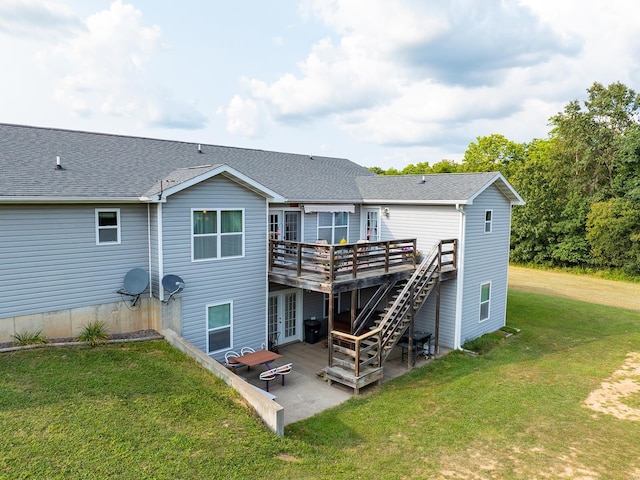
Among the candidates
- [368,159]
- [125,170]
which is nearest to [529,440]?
[125,170]

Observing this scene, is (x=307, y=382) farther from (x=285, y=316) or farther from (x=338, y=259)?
(x=285, y=316)

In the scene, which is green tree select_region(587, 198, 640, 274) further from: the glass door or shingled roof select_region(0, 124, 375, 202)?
the glass door

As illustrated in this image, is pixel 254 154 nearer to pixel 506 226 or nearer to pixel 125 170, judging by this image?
pixel 125 170

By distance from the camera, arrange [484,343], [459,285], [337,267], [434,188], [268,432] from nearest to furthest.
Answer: [268,432], [337,267], [459,285], [484,343], [434,188]

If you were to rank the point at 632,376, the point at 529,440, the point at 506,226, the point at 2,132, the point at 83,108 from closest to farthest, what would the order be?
1. the point at 529,440
2. the point at 2,132
3. the point at 632,376
4. the point at 506,226
5. the point at 83,108

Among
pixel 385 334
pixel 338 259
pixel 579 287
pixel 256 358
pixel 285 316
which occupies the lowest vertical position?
pixel 579 287

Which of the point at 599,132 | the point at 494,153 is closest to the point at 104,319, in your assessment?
the point at 599,132

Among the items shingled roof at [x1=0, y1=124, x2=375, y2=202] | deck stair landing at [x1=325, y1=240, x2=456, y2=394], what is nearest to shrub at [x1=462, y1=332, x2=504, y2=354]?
deck stair landing at [x1=325, y1=240, x2=456, y2=394]
